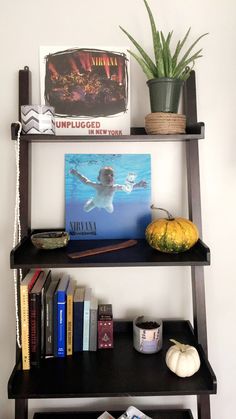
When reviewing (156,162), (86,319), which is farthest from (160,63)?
(86,319)

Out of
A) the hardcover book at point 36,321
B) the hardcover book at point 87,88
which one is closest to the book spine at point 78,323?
the hardcover book at point 36,321

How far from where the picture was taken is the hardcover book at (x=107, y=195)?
3.94ft

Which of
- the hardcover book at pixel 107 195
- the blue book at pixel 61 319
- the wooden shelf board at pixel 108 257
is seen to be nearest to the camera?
the wooden shelf board at pixel 108 257

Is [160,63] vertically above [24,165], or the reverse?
[160,63]

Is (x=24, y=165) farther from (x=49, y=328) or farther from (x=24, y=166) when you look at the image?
(x=49, y=328)

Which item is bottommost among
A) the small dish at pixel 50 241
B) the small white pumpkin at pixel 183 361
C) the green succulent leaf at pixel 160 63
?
the small white pumpkin at pixel 183 361

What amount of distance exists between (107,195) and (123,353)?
0.56 m

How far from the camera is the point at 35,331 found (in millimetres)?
1074

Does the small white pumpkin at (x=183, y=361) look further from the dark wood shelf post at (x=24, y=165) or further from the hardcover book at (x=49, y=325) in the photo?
the dark wood shelf post at (x=24, y=165)

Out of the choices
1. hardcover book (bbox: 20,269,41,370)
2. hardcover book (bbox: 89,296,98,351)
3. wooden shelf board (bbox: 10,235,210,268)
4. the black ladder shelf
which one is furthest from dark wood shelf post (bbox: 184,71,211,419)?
hardcover book (bbox: 20,269,41,370)

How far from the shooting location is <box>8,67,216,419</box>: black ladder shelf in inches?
38.8

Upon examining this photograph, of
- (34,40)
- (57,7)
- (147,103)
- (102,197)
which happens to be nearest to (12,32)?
Answer: (34,40)

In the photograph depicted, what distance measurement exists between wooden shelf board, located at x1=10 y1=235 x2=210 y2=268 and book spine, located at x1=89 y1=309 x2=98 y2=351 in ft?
0.77

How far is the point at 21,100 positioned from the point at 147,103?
1.47ft
